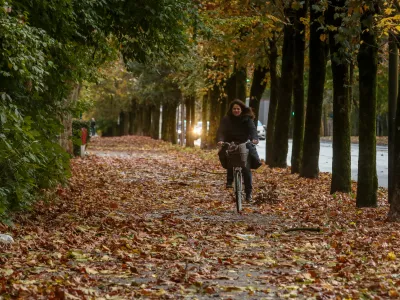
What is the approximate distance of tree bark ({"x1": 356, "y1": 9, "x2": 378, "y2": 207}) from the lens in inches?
585

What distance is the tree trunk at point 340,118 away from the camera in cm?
1769

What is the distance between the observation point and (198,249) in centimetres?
1032

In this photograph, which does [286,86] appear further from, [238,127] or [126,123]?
[126,123]

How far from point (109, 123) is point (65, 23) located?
93.2 m

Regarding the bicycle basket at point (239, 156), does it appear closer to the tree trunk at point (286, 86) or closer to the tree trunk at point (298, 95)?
the tree trunk at point (298, 95)

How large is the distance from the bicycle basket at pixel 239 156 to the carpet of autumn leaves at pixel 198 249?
2.80 feet

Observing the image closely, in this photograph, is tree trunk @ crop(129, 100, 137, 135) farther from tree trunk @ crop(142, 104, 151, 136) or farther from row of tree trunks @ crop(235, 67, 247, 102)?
row of tree trunks @ crop(235, 67, 247, 102)

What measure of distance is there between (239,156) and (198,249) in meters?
4.72

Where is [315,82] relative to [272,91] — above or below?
below

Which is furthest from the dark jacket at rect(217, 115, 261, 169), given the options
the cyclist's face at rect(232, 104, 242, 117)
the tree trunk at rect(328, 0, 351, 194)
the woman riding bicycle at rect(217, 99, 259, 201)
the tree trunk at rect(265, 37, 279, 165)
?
the tree trunk at rect(265, 37, 279, 165)

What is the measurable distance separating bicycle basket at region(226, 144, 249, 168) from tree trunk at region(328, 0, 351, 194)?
3430 mm

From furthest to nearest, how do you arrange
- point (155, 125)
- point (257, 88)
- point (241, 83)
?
point (155, 125)
point (241, 83)
point (257, 88)

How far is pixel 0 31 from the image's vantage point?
10633mm

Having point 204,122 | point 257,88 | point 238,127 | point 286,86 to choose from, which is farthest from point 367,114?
point 204,122
